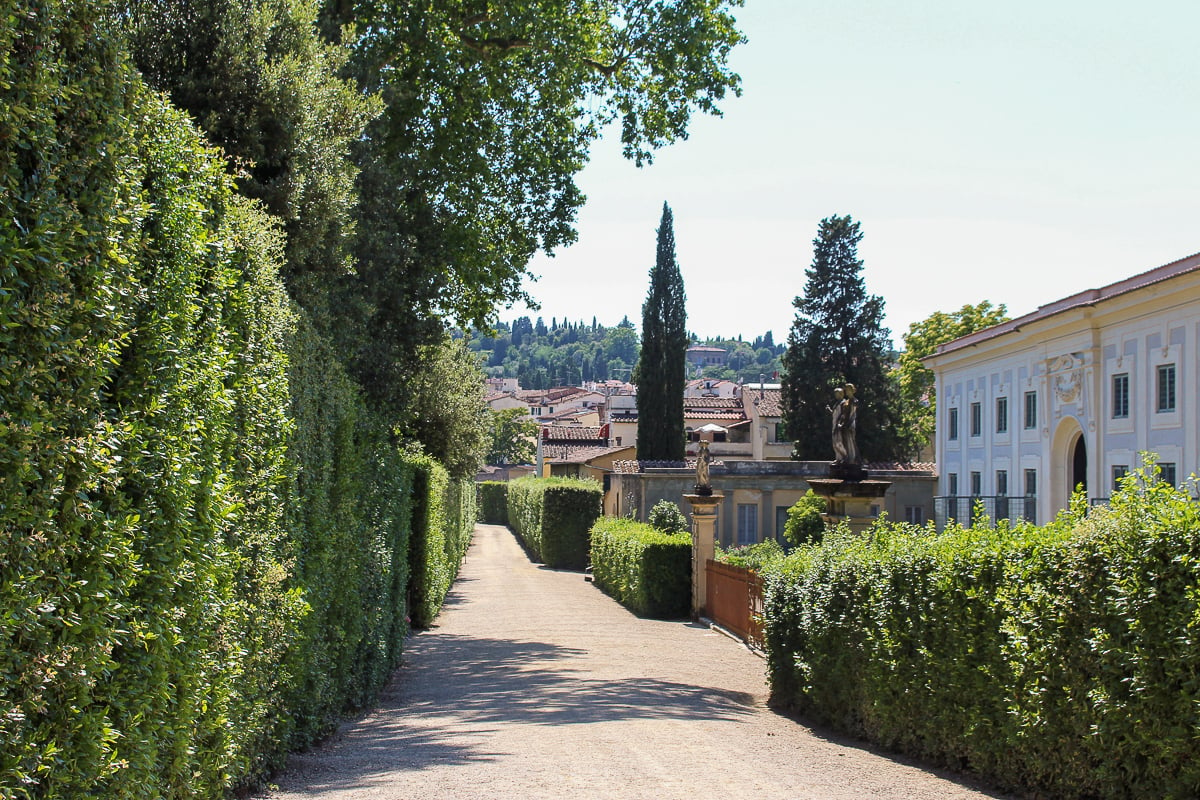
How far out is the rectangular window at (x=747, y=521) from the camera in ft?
128

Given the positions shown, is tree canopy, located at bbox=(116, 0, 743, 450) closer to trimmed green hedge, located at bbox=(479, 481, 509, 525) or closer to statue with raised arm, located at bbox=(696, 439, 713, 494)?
statue with raised arm, located at bbox=(696, 439, 713, 494)

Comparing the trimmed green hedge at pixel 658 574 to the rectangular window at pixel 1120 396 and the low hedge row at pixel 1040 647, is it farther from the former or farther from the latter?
the low hedge row at pixel 1040 647

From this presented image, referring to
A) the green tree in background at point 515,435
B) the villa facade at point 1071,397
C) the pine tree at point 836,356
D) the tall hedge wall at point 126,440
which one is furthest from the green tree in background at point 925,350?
the tall hedge wall at point 126,440

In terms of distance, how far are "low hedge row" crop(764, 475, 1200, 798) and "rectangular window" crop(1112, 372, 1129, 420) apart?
22.5 meters

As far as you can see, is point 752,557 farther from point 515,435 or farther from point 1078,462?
point 515,435

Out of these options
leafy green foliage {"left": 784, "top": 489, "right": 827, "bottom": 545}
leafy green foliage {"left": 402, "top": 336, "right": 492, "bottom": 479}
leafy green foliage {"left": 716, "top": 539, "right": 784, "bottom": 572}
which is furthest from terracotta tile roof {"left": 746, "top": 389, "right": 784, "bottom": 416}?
leafy green foliage {"left": 716, "top": 539, "right": 784, "bottom": 572}

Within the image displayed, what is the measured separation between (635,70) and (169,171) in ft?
55.2

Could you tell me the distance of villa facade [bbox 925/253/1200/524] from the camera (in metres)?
27.5

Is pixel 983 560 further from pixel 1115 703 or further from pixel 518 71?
pixel 518 71

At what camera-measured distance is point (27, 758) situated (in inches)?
134

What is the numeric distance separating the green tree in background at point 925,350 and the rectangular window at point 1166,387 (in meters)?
26.5

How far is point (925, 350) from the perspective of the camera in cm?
5719

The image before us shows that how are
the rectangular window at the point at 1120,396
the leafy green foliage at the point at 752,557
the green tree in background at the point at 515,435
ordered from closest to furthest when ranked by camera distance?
the leafy green foliage at the point at 752,557, the rectangular window at the point at 1120,396, the green tree in background at the point at 515,435

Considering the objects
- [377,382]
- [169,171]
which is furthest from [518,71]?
[169,171]
